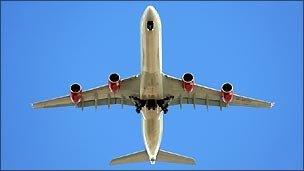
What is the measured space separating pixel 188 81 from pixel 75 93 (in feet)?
24.6

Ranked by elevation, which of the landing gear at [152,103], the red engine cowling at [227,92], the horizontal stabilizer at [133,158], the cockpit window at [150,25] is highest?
the cockpit window at [150,25]

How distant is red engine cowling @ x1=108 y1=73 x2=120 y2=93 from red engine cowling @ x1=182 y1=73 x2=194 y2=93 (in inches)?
166

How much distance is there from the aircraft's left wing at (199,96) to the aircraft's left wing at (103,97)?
2.19m

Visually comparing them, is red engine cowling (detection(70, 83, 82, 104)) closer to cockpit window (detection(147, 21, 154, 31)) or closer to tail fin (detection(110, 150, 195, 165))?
tail fin (detection(110, 150, 195, 165))

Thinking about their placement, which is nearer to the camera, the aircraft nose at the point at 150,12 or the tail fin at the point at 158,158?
the aircraft nose at the point at 150,12

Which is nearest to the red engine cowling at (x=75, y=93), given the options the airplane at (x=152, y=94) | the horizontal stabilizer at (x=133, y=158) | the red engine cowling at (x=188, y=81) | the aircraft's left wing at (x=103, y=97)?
the airplane at (x=152, y=94)

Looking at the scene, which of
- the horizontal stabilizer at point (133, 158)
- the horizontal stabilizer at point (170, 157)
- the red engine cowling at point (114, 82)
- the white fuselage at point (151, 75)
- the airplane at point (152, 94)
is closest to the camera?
the white fuselage at point (151, 75)

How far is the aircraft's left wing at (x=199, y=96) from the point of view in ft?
131

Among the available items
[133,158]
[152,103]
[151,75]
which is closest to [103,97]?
[152,103]

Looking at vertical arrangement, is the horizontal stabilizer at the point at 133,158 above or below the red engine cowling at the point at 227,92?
below

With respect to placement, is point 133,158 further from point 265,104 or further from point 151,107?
point 265,104

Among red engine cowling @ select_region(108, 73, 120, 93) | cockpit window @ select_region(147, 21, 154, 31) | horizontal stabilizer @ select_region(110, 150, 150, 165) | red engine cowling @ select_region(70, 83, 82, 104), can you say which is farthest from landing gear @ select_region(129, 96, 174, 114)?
cockpit window @ select_region(147, 21, 154, 31)

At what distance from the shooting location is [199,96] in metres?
41.8

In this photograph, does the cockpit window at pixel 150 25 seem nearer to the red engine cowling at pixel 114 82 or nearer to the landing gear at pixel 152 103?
the red engine cowling at pixel 114 82
